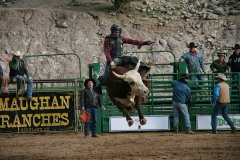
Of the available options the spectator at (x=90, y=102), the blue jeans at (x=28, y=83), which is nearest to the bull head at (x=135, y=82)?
the spectator at (x=90, y=102)

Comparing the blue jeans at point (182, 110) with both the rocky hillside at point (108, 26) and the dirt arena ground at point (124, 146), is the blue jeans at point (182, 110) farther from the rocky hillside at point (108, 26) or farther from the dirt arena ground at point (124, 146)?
the rocky hillside at point (108, 26)

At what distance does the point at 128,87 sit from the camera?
15.0 m

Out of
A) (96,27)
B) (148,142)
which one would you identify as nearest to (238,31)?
(96,27)

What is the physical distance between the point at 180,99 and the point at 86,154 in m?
5.54

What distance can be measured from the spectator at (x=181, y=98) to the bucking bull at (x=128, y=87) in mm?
5126

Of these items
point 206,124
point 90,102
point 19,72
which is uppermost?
point 19,72

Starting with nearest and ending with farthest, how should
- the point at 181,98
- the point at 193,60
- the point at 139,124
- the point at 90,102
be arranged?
the point at 90,102 < the point at 181,98 < the point at 139,124 < the point at 193,60

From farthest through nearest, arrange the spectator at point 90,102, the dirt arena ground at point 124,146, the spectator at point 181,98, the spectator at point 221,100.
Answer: the spectator at point 181,98, the spectator at point 221,100, the spectator at point 90,102, the dirt arena ground at point 124,146

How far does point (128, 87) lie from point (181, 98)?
5.86m

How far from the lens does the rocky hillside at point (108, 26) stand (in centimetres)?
3328

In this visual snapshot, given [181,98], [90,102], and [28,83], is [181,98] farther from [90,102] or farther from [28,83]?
[28,83]

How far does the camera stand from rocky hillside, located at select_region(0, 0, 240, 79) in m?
33.3

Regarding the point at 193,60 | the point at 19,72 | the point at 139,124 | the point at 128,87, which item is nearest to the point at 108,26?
the point at 193,60

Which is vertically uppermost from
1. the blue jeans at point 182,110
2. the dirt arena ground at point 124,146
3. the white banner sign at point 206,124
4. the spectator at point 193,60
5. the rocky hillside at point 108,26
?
the rocky hillside at point 108,26
